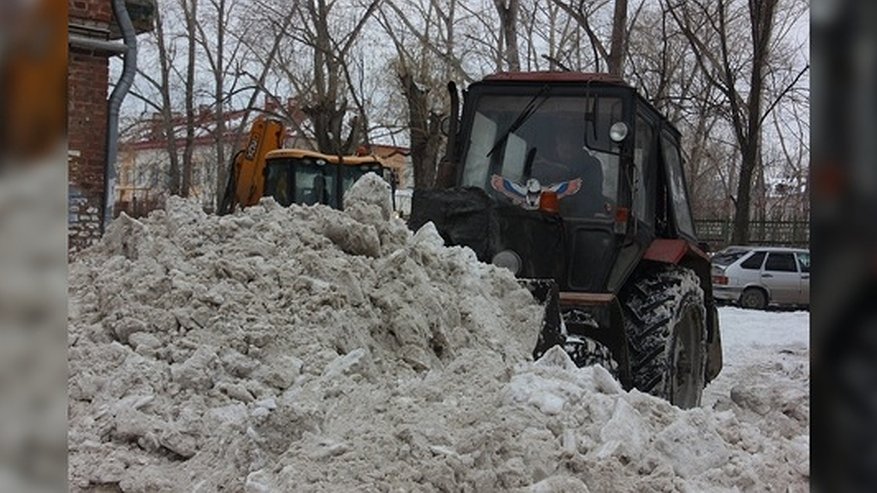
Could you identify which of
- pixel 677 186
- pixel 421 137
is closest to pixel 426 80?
pixel 421 137

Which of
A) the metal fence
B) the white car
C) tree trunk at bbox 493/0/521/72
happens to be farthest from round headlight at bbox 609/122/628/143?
the metal fence

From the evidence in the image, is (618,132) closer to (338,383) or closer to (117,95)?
(338,383)

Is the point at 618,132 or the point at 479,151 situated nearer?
the point at 618,132

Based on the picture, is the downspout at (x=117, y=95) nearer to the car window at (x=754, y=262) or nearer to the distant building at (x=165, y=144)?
the car window at (x=754, y=262)

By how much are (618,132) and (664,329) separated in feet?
4.38

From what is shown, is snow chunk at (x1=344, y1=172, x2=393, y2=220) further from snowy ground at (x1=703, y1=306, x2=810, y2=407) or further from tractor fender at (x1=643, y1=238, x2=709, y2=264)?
snowy ground at (x1=703, y1=306, x2=810, y2=407)

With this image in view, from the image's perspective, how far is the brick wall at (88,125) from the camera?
9.88 m

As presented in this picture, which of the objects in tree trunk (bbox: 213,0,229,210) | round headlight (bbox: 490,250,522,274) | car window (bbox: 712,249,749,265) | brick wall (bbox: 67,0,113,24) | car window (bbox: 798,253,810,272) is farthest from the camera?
tree trunk (bbox: 213,0,229,210)

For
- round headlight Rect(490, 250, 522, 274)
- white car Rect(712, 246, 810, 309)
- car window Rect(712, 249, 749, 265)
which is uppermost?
round headlight Rect(490, 250, 522, 274)

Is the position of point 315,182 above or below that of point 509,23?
below

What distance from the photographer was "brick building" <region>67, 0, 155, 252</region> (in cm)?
984

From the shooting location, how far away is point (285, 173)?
1445cm

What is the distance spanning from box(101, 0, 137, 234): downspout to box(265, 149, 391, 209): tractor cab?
3.90 m
